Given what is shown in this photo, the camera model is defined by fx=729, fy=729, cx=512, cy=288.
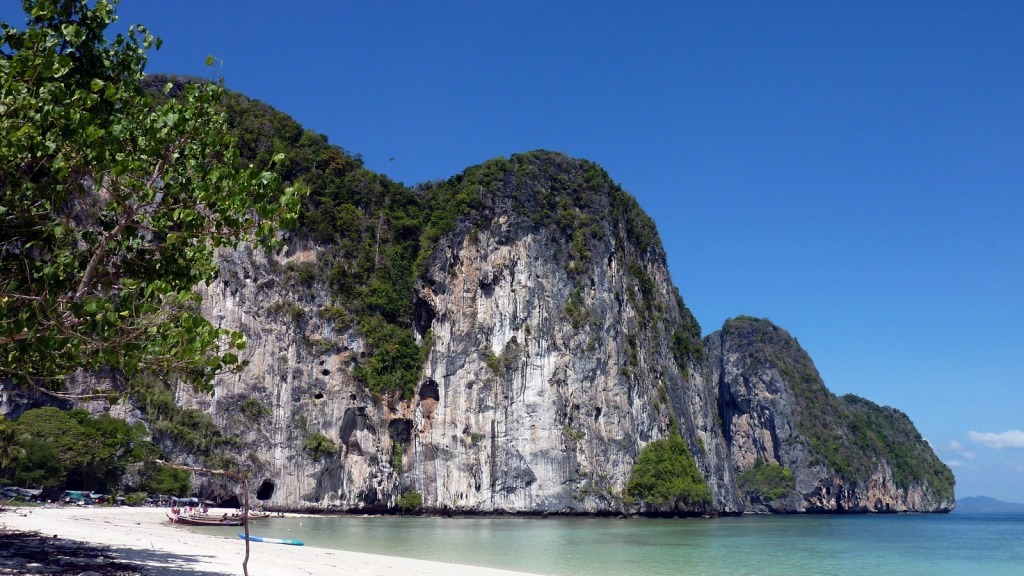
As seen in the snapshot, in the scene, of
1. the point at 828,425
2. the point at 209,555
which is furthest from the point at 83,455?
the point at 828,425

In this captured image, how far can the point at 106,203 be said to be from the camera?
354 inches

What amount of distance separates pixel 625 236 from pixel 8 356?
5881 cm

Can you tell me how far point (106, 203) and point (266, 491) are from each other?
40479mm

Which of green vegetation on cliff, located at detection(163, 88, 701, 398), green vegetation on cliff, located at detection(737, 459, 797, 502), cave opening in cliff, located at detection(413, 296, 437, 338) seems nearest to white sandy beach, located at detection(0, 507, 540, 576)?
green vegetation on cliff, located at detection(163, 88, 701, 398)

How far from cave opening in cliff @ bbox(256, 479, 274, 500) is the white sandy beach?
2068 cm

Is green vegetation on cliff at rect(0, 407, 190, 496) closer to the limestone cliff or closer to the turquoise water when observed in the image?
the limestone cliff

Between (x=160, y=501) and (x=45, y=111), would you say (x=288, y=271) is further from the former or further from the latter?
(x=45, y=111)

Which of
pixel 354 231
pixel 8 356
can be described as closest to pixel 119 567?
pixel 8 356

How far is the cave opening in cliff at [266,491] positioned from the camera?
45406 mm

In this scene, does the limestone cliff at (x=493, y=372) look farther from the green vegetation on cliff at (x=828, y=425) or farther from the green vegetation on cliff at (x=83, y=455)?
the green vegetation on cliff at (x=828, y=425)

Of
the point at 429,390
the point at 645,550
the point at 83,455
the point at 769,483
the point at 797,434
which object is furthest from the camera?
the point at 797,434

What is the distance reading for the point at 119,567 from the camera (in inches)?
461

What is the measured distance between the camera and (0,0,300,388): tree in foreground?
7.85m

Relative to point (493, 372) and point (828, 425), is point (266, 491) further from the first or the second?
point (828, 425)
